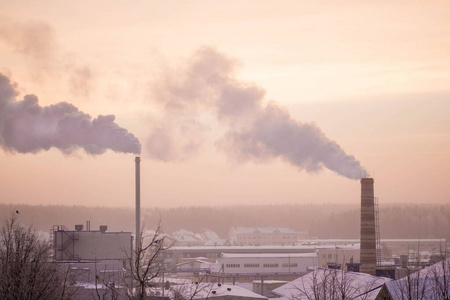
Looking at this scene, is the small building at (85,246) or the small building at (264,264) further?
the small building at (264,264)

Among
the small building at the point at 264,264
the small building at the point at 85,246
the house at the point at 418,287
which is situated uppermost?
the small building at the point at 85,246

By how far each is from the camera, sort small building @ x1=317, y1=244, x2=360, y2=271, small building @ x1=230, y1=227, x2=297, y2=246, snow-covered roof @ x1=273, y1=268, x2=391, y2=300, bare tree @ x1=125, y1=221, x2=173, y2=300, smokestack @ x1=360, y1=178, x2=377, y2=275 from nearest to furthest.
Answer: bare tree @ x1=125, y1=221, x2=173, y2=300, snow-covered roof @ x1=273, y1=268, x2=391, y2=300, smokestack @ x1=360, y1=178, x2=377, y2=275, small building @ x1=317, y1=244, x2=360, y2=271, small building @ x1=230, y1=227, x2=297, y2=246

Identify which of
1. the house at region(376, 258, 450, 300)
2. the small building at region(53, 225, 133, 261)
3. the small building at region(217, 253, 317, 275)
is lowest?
the small building at region(217, 253, 317, 275)

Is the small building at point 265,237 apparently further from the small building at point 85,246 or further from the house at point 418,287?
the house at point 418,287

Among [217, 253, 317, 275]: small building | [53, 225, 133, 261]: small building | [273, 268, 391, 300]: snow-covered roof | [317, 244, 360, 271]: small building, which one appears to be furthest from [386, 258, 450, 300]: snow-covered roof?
[317, 244, 360, 271]: small building

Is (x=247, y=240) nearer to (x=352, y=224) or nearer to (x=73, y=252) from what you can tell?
(x=352, y=224)

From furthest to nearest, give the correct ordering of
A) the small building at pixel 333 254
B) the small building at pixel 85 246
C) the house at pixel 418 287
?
the small building at pixel 333 254 → the small building at pixel 85 246 → the house at pixel 418 287

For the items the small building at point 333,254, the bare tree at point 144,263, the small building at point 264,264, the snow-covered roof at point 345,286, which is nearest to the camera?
the bare tree at point 144,263

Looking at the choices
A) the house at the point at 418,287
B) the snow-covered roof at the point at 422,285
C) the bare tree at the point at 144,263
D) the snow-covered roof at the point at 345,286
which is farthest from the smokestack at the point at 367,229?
the bare tree at the point at 144,263

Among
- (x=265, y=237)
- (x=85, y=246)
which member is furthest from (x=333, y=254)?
(x=265, y=237)

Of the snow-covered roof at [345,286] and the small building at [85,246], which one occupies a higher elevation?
the small building at [85,246]

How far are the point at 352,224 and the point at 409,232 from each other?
1460 cm

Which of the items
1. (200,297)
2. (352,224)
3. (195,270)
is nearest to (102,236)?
(200,297)

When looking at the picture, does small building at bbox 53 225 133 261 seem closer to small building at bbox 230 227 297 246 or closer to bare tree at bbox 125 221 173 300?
bare tree at bbox 125 221 173 300
